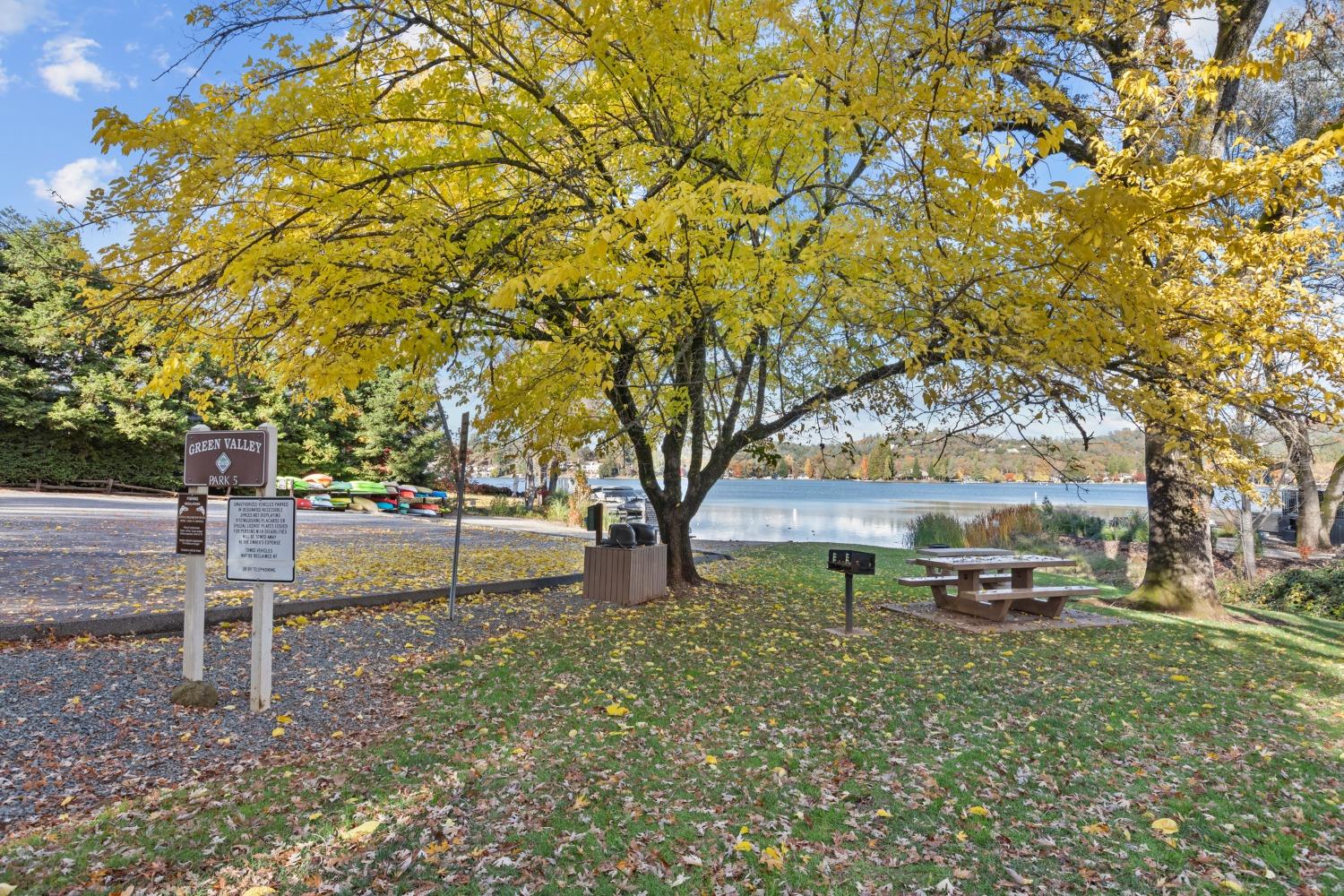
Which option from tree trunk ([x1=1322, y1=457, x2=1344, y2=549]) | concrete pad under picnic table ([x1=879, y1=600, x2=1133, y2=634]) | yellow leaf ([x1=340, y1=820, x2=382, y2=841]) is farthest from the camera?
tree trunk ([x1=1322, y1=457, x2=1344, y2=549])

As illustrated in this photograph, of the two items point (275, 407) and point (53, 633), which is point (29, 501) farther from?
point (53, 633)

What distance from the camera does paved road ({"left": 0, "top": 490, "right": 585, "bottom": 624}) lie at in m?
6.95

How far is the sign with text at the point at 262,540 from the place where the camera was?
454cm

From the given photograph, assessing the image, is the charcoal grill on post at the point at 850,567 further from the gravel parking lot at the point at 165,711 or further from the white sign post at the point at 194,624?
the white sign post at the point at 194,624

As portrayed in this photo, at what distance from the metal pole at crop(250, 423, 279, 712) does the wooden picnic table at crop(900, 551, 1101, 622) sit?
6282mm

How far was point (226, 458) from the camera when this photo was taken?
4648 mm

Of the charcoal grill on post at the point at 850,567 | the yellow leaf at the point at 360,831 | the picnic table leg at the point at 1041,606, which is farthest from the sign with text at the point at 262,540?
the picnic table leg at the point at 1041,606

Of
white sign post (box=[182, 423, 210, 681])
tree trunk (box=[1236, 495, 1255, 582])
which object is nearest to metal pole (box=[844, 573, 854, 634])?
white sign post (box=[182, 423, 210, 681])

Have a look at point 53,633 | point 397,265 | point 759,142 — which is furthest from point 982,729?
point 53,633

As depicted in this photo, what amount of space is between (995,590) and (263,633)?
7594 mm

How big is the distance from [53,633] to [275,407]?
2187 centimetres

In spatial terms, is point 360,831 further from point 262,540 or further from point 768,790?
point 262,540

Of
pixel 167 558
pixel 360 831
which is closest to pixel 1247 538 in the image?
pixel 360 831

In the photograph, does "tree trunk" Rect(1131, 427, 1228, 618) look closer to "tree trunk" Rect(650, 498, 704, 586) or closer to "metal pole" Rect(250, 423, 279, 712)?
"tree trunk" Rect(650, 498, 704, 586)
